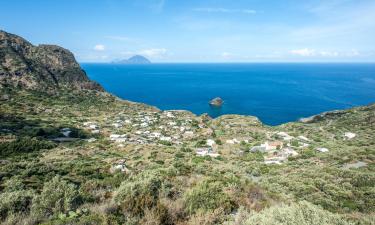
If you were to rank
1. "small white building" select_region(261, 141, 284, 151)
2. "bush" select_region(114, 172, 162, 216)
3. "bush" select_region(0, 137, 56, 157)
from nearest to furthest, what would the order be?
"bush" select_region(114, 172, 162, 216), "bush" select_region(0, 137, 56, 157), "small white building" select_region(261, 141, 284, 151)

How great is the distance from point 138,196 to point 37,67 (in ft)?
304

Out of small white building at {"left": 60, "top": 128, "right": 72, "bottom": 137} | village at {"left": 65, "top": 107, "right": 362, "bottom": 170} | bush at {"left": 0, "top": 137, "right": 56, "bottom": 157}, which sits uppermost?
bush at {"left": 0, "top": 137, "right": 56, "bottom": 157}

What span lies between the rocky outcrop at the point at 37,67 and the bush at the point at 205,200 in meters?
79.2

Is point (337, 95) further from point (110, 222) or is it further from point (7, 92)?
point (110, 222)

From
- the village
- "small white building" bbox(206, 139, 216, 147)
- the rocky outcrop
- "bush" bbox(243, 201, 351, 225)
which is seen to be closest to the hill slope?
"bush" bbox(243, 201, 351, 225)

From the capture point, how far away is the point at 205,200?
8062mm

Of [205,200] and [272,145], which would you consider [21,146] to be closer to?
[205,200]

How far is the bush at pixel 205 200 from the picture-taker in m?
7.68

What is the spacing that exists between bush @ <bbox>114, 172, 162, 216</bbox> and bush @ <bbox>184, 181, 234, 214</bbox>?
3.44 feet

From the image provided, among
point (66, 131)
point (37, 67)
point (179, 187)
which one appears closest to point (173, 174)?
point (179, 187)

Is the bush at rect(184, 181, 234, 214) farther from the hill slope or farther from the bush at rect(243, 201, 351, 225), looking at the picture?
the bush at rect(243, 201, 351, 225)

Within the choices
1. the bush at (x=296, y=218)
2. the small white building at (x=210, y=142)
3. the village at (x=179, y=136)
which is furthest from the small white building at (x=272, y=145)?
the bush at (x=296, y=218)

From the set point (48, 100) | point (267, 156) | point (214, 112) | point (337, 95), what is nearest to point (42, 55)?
point (48, 100)

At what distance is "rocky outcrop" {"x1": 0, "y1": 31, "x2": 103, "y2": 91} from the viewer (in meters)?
76.1
